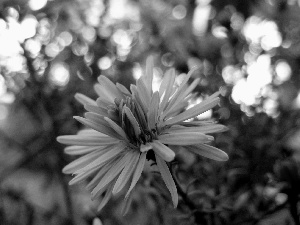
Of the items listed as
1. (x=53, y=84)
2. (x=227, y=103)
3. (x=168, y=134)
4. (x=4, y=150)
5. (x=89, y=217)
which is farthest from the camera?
(x=4, y=150)

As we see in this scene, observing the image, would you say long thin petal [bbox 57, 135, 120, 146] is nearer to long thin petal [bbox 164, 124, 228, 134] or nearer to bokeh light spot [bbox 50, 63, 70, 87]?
long thin petal [bbox 164, 124, 228, 134]

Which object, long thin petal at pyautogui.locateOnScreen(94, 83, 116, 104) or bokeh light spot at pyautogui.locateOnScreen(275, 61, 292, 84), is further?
bokeh light spot at pyautogui.locateOnScreen(275, 61, 292, 84)

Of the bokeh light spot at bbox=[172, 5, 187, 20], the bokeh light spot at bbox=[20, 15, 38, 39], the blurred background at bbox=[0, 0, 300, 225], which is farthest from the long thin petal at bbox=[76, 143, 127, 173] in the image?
the bokeh light spot at bbox=[172, 5, 187, 20]

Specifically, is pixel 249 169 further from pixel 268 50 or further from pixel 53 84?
pixel 53 84

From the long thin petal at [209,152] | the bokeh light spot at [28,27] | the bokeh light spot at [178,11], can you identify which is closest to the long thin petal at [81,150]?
the long thin petal at [209,152]

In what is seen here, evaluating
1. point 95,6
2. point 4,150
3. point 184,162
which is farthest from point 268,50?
point 4,150

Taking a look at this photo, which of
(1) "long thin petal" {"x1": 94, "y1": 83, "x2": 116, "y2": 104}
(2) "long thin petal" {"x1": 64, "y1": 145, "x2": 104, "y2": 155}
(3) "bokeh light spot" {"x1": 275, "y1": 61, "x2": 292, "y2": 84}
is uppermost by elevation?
(1) "long thin petal" {"x1": 94, "y1": 83, "x2": 116, "y2": 104}
